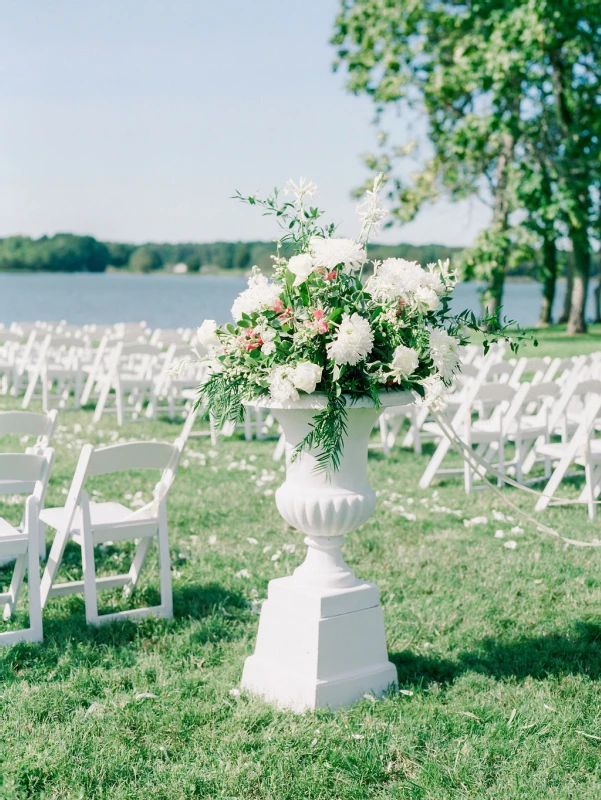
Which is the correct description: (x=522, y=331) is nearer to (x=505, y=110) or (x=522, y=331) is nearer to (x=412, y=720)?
(x=412, y=720)

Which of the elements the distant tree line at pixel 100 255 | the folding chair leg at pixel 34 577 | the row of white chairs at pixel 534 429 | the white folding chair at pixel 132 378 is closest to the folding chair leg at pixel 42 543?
the folding chair leg at pixel 34 577

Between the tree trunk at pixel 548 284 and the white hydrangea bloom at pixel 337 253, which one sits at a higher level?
the white hydrangea bloom at pixel 337 253

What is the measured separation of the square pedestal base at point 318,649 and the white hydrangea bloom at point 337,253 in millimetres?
1355

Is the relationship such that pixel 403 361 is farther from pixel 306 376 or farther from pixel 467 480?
pixel 467 480

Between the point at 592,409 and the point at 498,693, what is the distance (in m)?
3.47

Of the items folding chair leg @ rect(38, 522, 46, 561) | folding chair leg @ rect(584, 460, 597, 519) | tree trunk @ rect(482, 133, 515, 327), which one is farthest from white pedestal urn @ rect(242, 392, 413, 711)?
tree trunk @ rect(482, 133, 515, 327)

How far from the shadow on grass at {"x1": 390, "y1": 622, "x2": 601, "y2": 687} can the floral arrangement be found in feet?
3.71

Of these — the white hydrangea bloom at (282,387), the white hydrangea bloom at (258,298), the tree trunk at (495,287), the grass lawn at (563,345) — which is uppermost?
the white hydrangea bloom at (258,298)

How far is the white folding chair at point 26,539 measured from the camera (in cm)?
420

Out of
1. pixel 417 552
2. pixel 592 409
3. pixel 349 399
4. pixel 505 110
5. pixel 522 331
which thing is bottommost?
pixel 417 552

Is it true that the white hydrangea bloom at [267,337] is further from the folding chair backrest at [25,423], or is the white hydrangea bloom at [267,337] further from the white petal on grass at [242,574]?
the white petal on grass at [242,574]

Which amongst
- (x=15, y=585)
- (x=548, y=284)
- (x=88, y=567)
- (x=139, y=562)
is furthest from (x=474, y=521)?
(x=548, y=284)

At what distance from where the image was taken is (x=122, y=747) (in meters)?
3.30

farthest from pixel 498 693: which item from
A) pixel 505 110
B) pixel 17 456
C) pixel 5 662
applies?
pixel 505 110
